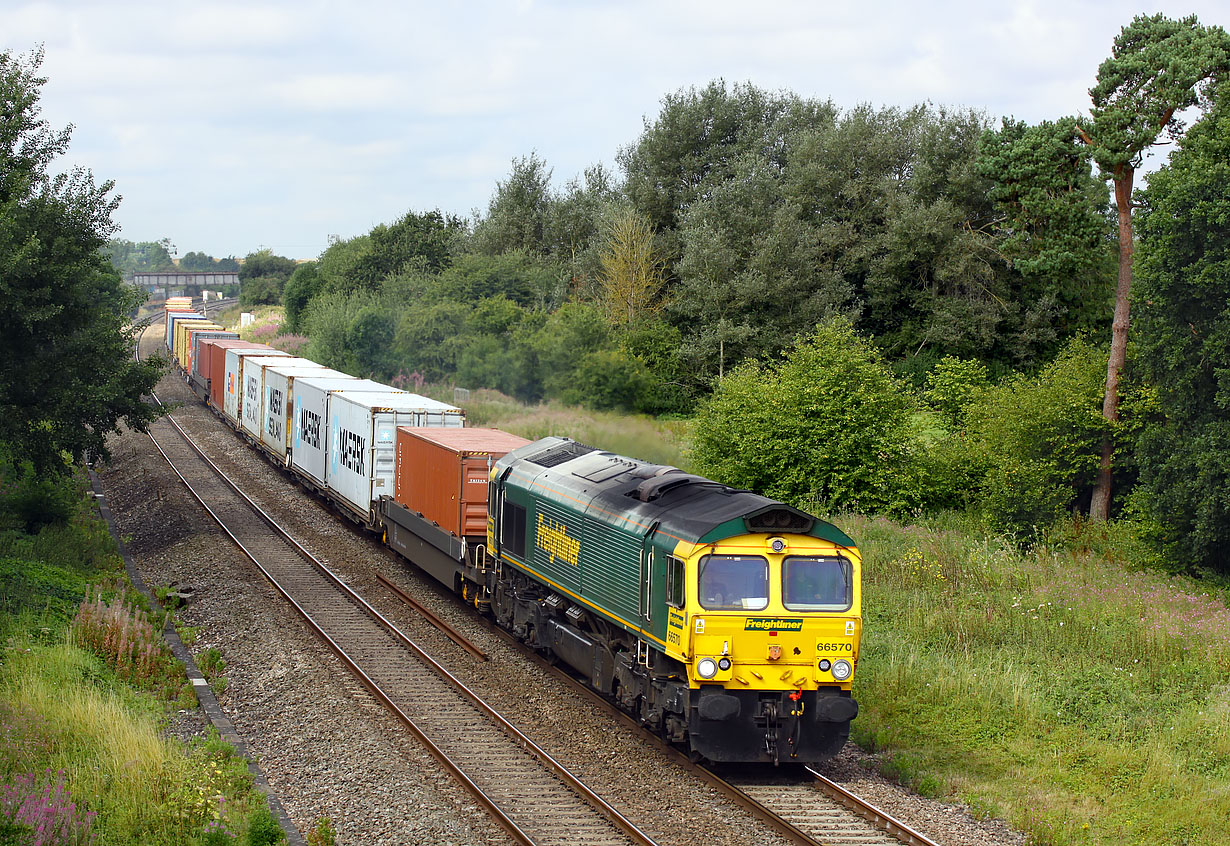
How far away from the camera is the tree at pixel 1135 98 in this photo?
1045 inches

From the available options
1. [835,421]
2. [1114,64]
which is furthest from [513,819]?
[1114,64]

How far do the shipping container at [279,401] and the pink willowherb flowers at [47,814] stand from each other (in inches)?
935

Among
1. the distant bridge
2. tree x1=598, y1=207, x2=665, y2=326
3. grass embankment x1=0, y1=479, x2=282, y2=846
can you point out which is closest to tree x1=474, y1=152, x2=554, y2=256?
tree x1=598, y1=207, x2=665, y2=326

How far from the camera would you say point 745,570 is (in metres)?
12.6

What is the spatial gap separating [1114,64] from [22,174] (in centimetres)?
2737

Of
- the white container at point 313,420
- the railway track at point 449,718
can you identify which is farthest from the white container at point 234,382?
the railway track at point 449,718

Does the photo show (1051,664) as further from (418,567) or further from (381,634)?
(418,567)

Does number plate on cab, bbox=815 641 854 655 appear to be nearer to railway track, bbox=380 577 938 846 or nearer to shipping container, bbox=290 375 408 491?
railway track, bbox=380 577 938 846

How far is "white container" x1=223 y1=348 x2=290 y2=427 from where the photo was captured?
42188 mm

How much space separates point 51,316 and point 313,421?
8.44 meters

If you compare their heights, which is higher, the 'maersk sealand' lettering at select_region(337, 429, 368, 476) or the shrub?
the 'maersk sealand' lettering at select_region(337, 429, 368, 476)

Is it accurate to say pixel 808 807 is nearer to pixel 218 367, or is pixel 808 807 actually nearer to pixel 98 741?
pixel 98 741

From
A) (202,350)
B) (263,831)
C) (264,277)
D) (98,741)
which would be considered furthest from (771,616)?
(264,277)

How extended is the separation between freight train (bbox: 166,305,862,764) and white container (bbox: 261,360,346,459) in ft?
41.5
